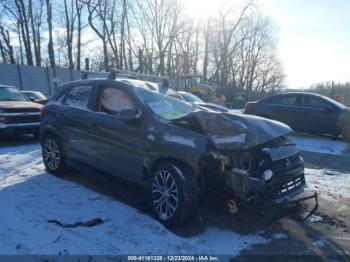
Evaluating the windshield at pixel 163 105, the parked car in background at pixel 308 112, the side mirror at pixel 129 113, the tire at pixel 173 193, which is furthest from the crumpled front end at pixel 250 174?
the parked car in background at pixel 308 112

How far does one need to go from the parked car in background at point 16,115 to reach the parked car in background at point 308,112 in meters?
7.36

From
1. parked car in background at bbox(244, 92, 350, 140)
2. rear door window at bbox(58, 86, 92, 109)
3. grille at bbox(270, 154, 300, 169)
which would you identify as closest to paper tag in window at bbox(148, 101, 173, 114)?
rear door window at bbox(58, 86, 92, 109)

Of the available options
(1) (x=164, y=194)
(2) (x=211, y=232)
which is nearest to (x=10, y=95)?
(1) (x=164, y=194)

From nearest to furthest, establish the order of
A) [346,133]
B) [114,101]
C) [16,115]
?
[114,101]
[16,115]
[346,133]

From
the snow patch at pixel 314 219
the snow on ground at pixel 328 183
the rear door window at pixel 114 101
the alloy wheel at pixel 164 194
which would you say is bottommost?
the snow on ground at pixel 328 183

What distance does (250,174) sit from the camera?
11.9ft

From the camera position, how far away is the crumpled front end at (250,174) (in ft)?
11.5

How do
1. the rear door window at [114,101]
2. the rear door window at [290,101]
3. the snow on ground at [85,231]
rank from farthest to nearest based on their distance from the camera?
A: 1. the rear door window at [290,101]
2. the rear door window at [114,101]
3. the snow on ground at [85,231]

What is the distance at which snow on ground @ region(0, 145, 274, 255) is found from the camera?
3.35m

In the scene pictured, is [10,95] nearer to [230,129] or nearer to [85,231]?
[85,231]

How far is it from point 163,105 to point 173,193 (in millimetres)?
1399

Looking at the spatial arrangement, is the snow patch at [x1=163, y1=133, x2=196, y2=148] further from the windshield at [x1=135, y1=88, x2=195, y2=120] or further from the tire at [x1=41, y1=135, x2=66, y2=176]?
the tire at [x1=41, y1=135, x2=66, y2=176]

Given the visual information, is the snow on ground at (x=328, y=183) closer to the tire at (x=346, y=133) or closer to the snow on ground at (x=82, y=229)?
the snow on ground at (x=82, y=229)

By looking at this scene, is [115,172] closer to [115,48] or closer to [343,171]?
[343,171]
